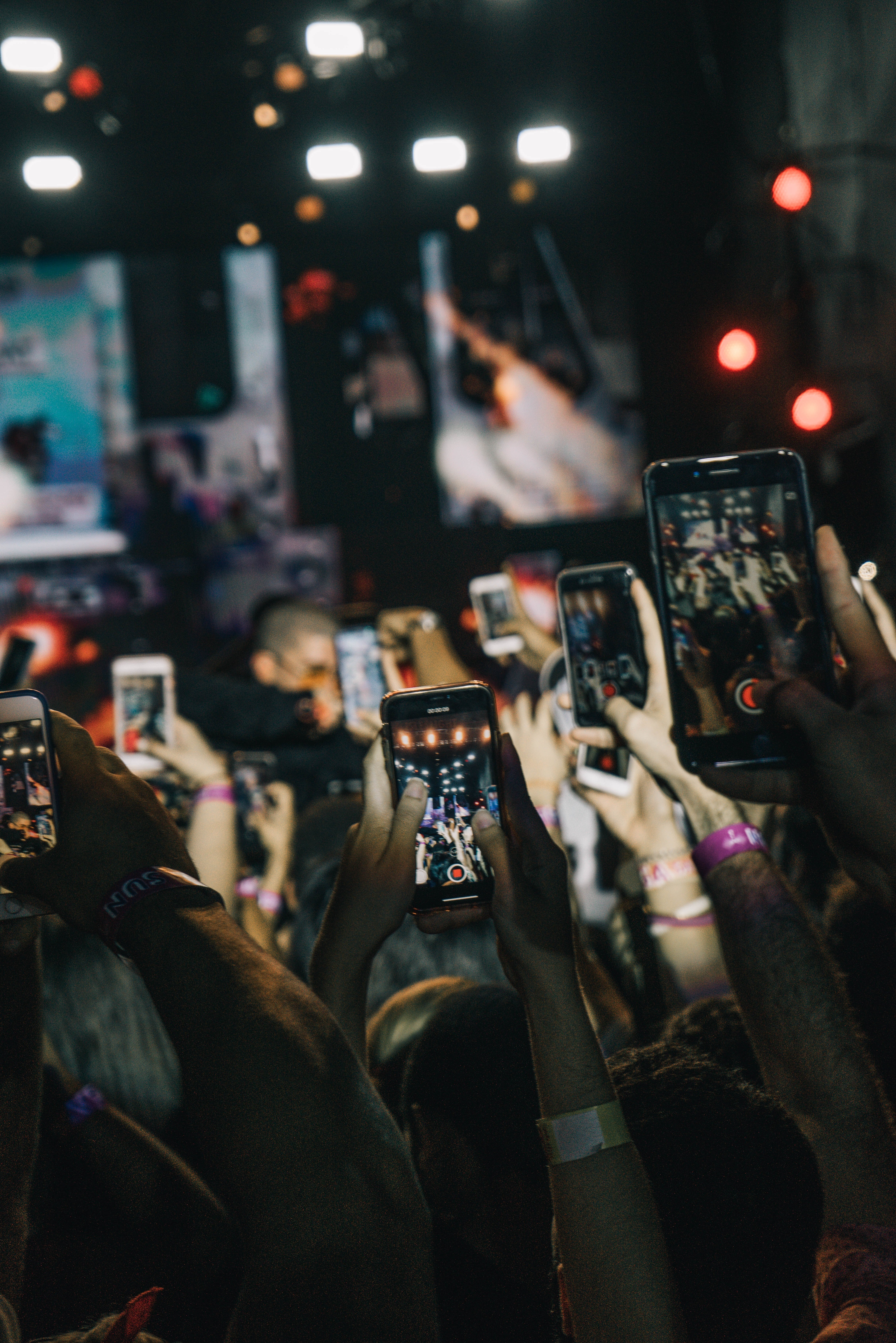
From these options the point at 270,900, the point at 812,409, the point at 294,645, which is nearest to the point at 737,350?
the point at 812,409

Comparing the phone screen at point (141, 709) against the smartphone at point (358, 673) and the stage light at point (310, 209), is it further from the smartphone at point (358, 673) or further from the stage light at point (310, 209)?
the stage light at point (310, 209)

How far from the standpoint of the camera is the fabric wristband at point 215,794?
1789mm

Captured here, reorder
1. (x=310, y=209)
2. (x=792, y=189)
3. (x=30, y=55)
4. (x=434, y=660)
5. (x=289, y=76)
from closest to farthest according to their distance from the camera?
1. (x=434, y=660)
2. (x=792, y=189)
3. (x=30, y=55)
4. (x=289, y=76)
5. (x=310, y=209)

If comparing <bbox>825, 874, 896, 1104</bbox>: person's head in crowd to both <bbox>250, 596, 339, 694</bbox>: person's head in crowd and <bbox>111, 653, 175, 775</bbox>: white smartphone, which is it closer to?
<bbox>111, 653, 175, 775</bbox>: white smartphone

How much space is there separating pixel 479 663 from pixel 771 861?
617 cm

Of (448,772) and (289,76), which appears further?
(289,76)

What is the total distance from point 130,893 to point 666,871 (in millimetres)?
1017

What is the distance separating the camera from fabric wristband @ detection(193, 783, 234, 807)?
70.4 inches

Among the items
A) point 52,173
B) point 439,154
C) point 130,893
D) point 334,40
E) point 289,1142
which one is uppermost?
point 334,40

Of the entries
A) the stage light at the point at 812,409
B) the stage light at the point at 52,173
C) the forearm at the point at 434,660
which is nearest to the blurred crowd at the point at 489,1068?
the forearm at the point at 434,660

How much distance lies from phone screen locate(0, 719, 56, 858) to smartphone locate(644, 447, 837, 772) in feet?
2.62

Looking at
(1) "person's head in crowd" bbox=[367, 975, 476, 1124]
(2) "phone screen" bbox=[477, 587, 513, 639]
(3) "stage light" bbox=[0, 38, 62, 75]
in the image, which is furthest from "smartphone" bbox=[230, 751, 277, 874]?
(3) "stage light" bbox=[0, 38, 62, 75]

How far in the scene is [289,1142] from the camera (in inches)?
32.1

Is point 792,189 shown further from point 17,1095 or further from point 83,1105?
point 17,1095
